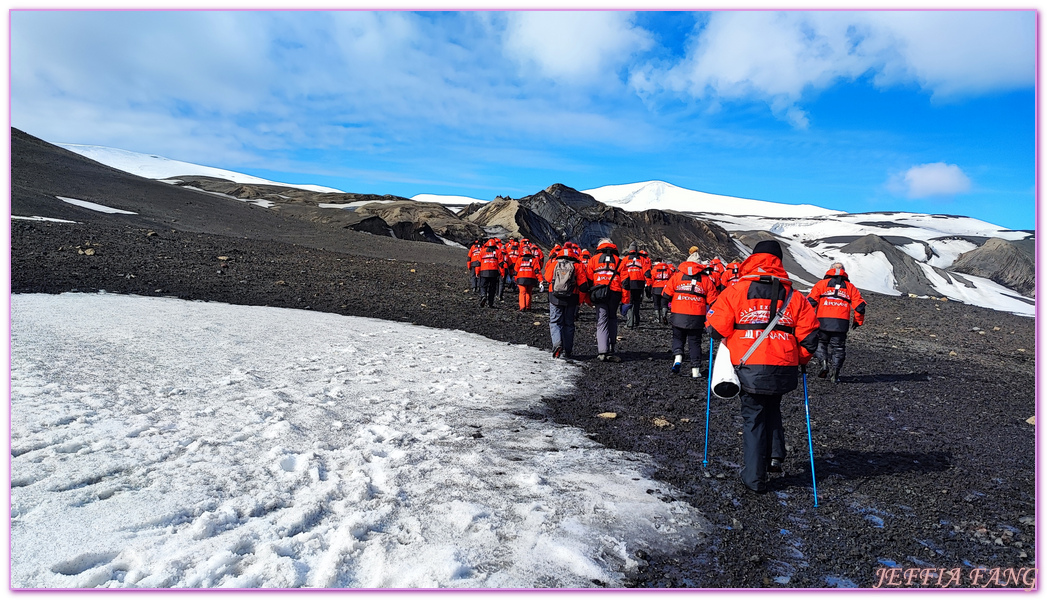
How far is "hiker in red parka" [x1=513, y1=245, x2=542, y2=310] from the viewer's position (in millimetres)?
13773

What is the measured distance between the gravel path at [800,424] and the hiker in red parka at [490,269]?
42 centimetres

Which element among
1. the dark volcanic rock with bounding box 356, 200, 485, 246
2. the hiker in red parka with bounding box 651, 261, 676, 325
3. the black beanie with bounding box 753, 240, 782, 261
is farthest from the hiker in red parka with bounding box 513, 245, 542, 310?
the dark volcanic rock with bounding box 356, 200, 485, 246

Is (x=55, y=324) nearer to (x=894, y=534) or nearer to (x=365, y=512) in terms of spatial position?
(x=365, y=512)

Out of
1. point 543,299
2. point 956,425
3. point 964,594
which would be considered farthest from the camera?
point 543,299

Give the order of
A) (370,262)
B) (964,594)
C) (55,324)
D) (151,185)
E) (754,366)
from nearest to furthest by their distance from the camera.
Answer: (964,594)
(754,366)
(55,324)
(370,262)
(151,185)

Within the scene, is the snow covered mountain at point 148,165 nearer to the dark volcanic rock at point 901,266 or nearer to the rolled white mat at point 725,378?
the dark volcanic rock at point 901,266

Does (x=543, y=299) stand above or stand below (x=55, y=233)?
below

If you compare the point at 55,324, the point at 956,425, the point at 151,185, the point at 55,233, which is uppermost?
the point at 151,185

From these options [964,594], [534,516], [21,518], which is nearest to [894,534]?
[964,594]

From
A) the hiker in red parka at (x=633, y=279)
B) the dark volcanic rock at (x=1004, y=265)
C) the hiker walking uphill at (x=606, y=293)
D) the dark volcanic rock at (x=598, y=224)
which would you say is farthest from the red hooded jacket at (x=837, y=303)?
the dark volcanic rock at (x=1004, y=265)

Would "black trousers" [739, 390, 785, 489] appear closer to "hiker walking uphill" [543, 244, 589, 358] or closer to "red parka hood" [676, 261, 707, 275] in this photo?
"red parka hood" [676, 261, 707, 275]

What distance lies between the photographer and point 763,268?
447 centimetres

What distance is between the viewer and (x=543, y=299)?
1709 cm

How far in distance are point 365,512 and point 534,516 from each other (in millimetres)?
1032
